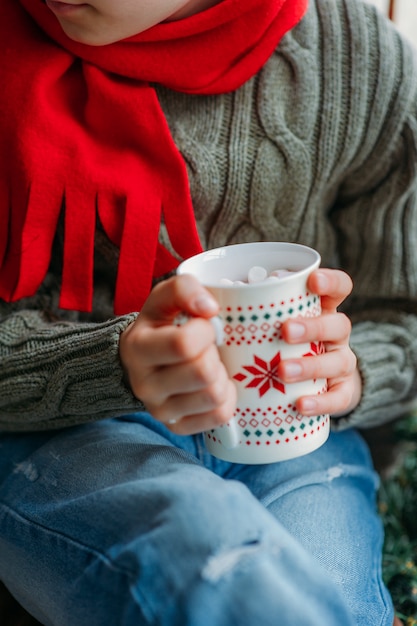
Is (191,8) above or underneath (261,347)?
above

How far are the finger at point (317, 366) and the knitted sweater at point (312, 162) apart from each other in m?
0.23

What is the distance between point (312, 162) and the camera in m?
0.95

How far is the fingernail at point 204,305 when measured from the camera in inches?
23.2

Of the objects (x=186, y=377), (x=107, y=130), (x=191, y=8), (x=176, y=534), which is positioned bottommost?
(x=176, y=534)

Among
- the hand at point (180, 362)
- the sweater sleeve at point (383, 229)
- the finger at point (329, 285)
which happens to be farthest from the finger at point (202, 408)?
the sweater sleeve at point (383, 229)

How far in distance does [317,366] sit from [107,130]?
0.40m

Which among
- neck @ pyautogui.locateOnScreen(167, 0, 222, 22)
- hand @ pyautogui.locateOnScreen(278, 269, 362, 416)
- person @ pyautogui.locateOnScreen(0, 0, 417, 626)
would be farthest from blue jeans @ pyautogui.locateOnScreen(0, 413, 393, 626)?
neck @ pyautogui.locateOnScreen(167, 0, 222, 22)

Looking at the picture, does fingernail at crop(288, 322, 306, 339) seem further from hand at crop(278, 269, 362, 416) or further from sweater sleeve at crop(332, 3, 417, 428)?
sweater sleeve at crop(332, 3, 417, 428)

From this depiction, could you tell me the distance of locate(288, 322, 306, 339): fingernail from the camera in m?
0.62

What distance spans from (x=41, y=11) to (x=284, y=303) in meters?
0.50

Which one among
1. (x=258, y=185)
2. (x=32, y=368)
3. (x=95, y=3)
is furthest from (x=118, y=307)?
(x=95, y=3)

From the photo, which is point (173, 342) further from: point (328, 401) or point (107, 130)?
point (107, 130)

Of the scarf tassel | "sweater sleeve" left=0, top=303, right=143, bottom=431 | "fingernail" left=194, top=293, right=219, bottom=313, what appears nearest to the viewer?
"fingernail" left=194, top=293, right=219, bottom=313

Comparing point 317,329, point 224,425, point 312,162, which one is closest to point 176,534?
point 224,425
